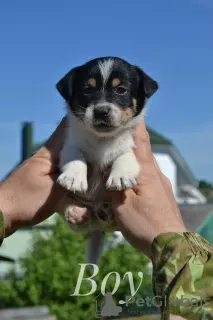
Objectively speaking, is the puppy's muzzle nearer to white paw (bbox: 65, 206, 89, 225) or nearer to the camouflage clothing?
white paw (bbox: 65, 206, 89, 225)

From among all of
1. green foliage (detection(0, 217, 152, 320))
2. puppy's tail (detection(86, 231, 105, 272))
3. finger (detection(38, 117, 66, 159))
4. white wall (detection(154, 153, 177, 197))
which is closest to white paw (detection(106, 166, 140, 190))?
finger (detection(38, 117, 66, 159))

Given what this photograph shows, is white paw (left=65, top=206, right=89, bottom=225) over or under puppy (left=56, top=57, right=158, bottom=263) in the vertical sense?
under

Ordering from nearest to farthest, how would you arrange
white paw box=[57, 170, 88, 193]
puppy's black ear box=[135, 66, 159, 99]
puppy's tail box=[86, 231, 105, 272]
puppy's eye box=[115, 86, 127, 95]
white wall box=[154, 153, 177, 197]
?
white paw box=[57, 170, 88, 193]
puppy's eye box=[115, 86, 127, 95]
puppy's black ear box=[135, 66, 159, 99]
puppy's tail box=[86, 231, 105, 272]
white wall box=[154, 153, 177, 197]

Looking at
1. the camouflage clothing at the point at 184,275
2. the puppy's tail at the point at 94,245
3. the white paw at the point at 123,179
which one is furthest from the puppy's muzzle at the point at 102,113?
the camouflage clothing at the point at 184,275

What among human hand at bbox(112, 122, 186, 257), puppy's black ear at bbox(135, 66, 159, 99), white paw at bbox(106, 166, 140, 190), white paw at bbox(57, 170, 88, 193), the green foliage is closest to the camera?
human hand at bbox(112, 122, 186, 257)

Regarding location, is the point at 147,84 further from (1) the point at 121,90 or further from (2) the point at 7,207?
(2) the point at 7,207

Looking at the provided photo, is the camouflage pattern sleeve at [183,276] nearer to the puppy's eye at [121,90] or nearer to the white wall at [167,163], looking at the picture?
the puppy's eye at [121,90]

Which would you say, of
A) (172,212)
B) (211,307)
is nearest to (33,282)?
(172,212)
